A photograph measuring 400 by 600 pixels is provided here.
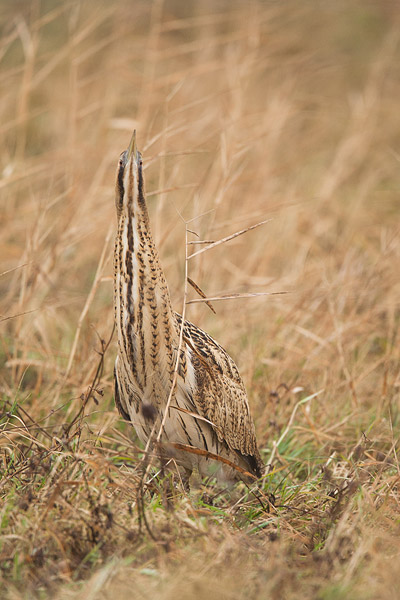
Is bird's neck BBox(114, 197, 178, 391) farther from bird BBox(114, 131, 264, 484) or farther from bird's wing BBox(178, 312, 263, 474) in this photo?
bird's wing BBox(178, 312, 263, 474)

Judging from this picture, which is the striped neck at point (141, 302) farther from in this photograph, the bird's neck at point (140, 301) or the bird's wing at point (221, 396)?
the bird's wing at point (221, 396)

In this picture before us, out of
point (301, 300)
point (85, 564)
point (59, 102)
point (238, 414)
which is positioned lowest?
point (85, 564)

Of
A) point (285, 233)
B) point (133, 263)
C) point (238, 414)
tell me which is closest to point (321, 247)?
point (285, 233)

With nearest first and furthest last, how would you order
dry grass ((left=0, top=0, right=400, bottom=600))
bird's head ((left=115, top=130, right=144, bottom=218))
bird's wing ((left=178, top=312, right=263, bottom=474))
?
dry grass ((left=0, top=0, right=400, bottom=600))
bird's head ((left=115, top=130, right=144, bottom=218))
bird's wing ((left=178, top=312, right=263, bottom=474))

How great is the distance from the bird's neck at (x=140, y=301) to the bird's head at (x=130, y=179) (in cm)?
Result: 2

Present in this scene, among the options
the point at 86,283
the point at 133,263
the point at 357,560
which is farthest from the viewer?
the point at 86,283

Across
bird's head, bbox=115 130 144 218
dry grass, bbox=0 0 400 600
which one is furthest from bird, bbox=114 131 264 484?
dry grass, bbox=0 0 400 600

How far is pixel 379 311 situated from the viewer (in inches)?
194

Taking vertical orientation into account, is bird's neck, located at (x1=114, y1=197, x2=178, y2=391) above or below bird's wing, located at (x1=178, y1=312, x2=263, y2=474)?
above

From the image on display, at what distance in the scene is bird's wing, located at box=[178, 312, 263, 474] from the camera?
326 cm

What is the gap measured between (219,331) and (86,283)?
1441mm

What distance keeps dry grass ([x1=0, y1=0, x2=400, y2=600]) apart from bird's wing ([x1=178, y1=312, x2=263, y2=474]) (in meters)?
0.16

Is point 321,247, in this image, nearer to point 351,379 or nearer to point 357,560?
point 351,379

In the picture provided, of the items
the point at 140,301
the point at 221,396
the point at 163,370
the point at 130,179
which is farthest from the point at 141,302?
the point at 221,396
